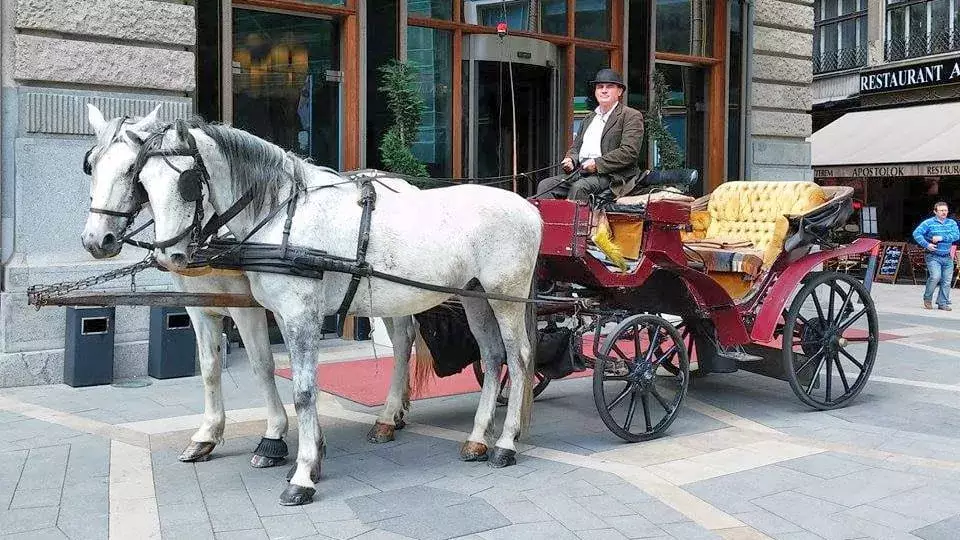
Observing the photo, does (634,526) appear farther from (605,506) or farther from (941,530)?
(941,530)

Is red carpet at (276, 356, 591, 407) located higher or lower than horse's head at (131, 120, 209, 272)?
lower

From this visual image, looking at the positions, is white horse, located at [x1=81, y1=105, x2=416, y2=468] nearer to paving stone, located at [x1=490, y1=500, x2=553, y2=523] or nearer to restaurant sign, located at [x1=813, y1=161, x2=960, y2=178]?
paving stone, located at [x1=490, y1=500, x2=553, y2=523]

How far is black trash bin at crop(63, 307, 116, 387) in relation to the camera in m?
8.21

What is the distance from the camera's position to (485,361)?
6.49 metres

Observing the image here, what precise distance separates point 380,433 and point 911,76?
20742 mm

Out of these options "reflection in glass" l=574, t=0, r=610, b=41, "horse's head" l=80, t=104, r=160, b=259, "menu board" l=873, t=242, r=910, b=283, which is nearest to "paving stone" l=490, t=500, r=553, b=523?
"horse's head" l=80, t=104, r=160, b=259

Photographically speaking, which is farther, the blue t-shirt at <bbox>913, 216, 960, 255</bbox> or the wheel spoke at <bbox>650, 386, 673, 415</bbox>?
the blue t-shirt at <bbox>913, 216, 960, 255</bbox>

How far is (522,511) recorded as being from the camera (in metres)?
5.20

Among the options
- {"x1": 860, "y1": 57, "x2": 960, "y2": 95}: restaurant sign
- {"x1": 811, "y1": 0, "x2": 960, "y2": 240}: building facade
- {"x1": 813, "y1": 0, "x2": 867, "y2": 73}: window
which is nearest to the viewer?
{"x1": 811, "y1": 0, "x2": 960, "y2": 240}: building facade

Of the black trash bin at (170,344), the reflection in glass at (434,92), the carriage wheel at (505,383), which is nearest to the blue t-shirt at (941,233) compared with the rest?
the reflection in glass at (434,92)

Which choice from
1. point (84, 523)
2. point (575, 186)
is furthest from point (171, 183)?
point (575, 186)

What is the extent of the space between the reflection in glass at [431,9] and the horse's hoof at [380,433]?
6.20m

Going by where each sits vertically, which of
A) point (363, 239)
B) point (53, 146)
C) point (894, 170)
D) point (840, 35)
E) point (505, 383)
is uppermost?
point (840, 35)

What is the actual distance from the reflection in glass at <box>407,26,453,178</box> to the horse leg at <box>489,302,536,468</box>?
549 cm
